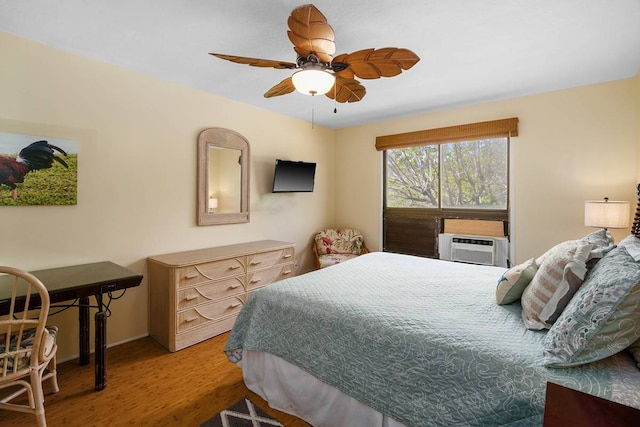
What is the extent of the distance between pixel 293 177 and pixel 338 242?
1.19 metres

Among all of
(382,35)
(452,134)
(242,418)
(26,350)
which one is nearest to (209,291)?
(242,418)

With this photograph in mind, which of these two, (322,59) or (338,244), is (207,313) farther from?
(322,59)

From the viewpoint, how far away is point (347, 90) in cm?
229

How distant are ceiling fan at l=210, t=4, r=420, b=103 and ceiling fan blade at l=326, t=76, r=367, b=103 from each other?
8 centimetres

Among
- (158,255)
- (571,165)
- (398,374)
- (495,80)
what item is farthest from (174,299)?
(571,165)

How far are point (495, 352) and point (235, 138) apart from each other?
10.5ft

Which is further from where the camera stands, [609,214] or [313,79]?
[609,214]

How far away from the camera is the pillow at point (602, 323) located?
1.08 metres

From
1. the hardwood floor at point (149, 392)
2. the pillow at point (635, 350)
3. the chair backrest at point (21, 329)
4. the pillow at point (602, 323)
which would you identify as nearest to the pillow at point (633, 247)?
the pillow at point (602, 323)

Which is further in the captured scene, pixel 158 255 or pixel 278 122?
pixel 278 122

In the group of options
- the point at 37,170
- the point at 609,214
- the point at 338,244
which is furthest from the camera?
the point at 338,244

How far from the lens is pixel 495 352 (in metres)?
1.26

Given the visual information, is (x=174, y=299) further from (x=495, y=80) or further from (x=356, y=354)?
(x=495, y=80)

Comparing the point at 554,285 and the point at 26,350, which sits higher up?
the point at 554,285
